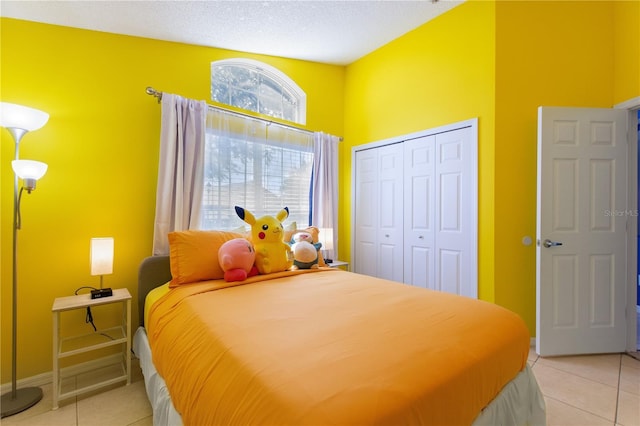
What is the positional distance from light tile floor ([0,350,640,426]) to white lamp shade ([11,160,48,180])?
1.42m

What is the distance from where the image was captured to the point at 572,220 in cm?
248

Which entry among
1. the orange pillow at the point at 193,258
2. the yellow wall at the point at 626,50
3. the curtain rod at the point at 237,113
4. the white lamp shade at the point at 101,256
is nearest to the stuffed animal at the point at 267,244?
the orange pillow at the point at 193,258

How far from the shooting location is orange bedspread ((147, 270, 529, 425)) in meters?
0.84

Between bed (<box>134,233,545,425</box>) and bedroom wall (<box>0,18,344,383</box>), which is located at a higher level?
bedroom wall (<box>0,18,344,383</box>)

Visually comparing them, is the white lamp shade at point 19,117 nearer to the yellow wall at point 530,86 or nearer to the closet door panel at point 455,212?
the closet door panel at point 455,212

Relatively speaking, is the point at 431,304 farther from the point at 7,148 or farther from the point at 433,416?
the point at 7,148

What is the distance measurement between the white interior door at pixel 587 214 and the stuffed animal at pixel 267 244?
215 cm

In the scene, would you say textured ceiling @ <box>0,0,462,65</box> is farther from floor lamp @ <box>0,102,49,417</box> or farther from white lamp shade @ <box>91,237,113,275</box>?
white lamp shade @ <box>91,237,113,275</box>

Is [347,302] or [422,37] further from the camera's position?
[422,37]

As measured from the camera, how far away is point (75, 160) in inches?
86.0

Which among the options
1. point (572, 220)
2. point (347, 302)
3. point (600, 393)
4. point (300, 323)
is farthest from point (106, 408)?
point (572, 220)

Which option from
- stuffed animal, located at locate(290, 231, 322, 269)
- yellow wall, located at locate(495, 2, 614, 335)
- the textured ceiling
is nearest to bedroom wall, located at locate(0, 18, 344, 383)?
the textured ceiling

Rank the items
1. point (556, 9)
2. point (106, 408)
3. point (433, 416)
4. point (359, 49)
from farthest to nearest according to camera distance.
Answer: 1. point (359, 49)
2. point (556, 9)
3. point (106, 408)
4. point (433, 416)

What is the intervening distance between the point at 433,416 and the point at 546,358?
2201mm
